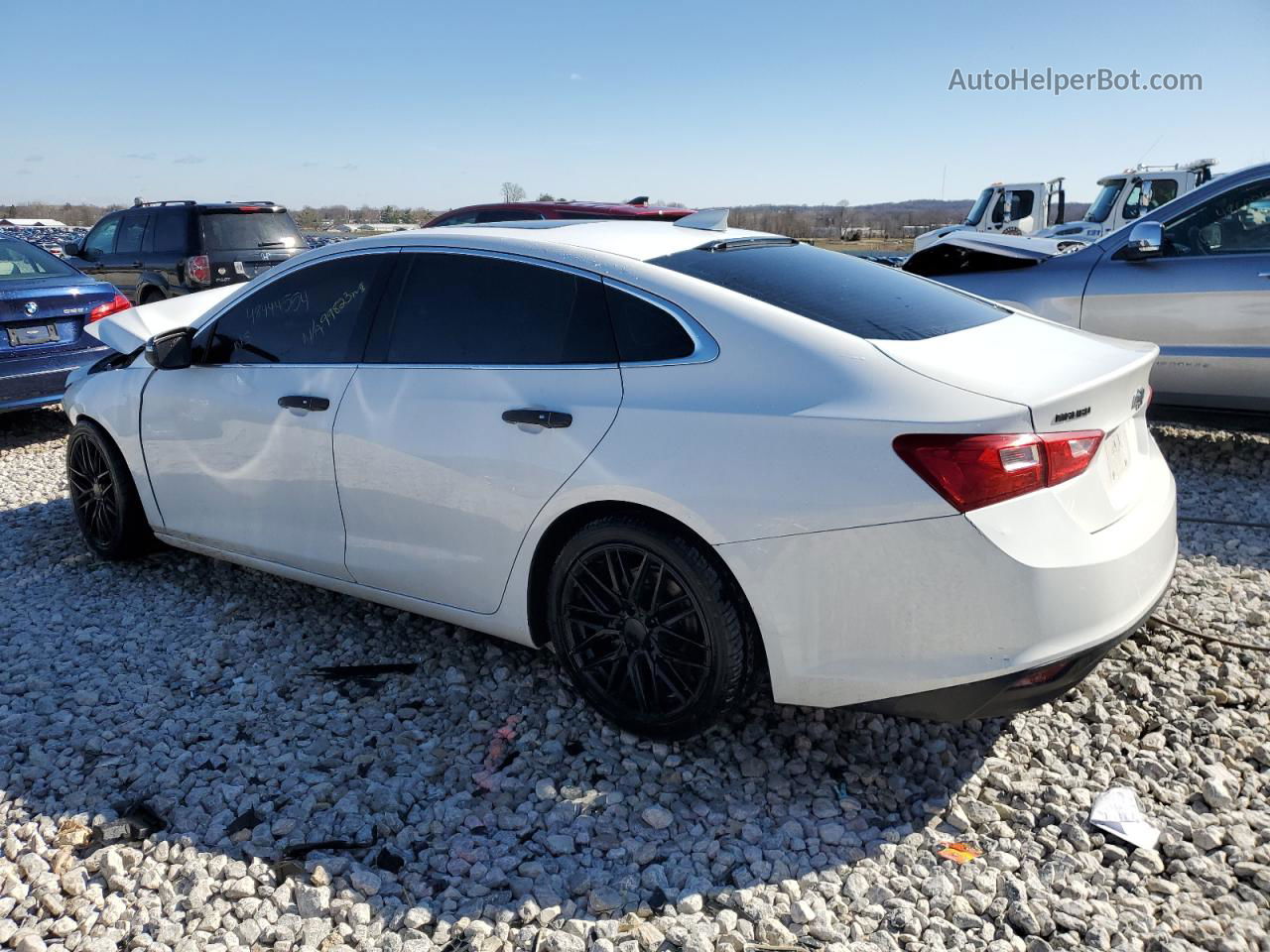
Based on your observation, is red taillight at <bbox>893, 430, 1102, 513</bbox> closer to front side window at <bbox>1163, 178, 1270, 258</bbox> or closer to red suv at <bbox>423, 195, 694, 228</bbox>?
front side window at <bbox>1163, 178, 1270, 258</bbox>

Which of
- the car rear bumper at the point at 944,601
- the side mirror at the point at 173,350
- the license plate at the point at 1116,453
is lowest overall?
the car rear bumper at the point at 944,601

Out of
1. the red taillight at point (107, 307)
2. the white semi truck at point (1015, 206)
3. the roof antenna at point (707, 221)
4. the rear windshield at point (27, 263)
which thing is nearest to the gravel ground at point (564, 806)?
the roof antenna at point (707, 221)

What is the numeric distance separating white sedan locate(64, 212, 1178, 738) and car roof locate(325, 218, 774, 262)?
0.02m

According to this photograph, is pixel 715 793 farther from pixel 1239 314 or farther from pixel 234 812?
pixel 1239 314

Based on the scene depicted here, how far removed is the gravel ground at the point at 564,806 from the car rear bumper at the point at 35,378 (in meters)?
4.03

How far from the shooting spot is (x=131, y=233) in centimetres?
1194

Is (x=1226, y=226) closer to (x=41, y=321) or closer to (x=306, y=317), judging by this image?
(x=306, y=317)

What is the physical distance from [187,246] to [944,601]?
11.0 meters

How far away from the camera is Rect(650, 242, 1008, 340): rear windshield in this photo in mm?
2963

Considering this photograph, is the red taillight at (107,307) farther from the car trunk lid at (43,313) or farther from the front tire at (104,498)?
the front tire at (104,498)

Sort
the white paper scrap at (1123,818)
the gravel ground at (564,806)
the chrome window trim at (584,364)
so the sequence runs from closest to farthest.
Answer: the gravel ground at (564,806), the white paper scrap at (1123,818), the chrome window trim at (584,364)

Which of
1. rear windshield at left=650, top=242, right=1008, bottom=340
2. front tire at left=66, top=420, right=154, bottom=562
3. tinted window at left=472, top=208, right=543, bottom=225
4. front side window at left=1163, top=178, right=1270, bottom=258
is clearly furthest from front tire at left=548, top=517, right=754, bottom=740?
tinted window at left=472, top=208, right=543, bottom=225

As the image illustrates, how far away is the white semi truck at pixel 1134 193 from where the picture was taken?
17672mm

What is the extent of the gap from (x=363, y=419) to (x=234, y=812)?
138 cm
